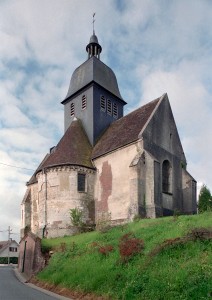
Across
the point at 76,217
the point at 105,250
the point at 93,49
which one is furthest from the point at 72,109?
the point at 105,250

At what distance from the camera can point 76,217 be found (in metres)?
27.7

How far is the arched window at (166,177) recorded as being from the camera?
28.3 meters

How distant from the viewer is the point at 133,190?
82.1ft

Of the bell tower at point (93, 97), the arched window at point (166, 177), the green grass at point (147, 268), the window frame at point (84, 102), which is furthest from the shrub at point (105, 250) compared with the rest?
the window frame at point (84, 102)

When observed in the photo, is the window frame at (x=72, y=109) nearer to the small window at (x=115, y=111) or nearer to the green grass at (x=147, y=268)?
the small window at (x=115, y=111)

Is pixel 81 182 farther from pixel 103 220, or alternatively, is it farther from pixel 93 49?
pixel 93 49

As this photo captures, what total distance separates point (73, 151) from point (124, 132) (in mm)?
4706

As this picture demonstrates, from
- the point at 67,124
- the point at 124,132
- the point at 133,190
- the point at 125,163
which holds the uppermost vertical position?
the point at 67,124

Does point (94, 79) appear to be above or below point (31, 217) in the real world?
above

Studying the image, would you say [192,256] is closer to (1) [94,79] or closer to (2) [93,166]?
(2) [93,166]

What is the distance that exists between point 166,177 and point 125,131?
513 cm

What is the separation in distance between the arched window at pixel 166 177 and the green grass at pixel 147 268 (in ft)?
31.5

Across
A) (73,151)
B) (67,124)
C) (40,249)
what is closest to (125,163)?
(73,151)

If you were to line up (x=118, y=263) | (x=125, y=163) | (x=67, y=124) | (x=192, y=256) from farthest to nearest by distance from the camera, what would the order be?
(x=67, y=124)
(x=125, y=163)
(x=118, y=263)
(x=192, y=256)
